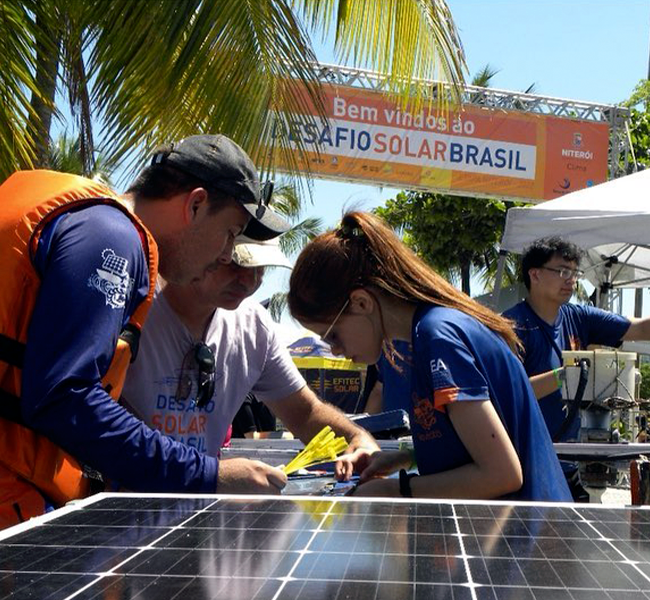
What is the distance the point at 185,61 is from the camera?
6406 mm

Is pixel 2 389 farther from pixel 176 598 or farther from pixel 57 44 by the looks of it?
pixel 57 44

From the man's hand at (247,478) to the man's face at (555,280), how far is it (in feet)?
11.0

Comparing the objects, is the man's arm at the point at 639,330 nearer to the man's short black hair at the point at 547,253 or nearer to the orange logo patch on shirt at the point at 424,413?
the man's short black hair at the point at 547,253

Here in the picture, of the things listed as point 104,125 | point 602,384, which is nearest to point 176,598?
point 602,384

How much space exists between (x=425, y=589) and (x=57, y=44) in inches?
251

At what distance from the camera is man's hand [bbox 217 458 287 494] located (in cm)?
213

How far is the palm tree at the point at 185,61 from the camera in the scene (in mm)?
6227

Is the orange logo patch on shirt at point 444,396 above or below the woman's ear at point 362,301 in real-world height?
below

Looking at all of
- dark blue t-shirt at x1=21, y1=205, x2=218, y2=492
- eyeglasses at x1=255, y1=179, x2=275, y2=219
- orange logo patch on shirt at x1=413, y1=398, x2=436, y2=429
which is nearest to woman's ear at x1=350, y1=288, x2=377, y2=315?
orange logo patch on shirt at x1=413, y1=398, x2=436, y2=429

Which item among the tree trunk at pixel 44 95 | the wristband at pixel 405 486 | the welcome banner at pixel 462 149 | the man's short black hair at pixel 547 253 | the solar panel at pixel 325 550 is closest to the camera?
the solar panel at pixel 325 550

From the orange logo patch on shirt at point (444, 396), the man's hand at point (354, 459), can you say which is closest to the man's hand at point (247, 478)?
the orange logo patch on shirt at point (444, 396)

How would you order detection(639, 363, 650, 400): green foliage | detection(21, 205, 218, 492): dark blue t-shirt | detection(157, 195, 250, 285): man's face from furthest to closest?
1. detection(639, 363, 650, 400): green foliage
2. detection(157, 195, 250, 285): man's face
3. detection(21, 205, 218, 492): dark blue t-shirt

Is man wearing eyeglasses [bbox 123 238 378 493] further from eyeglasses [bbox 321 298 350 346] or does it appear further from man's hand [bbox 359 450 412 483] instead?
eyeglasses [bbox 321 298 350 346]

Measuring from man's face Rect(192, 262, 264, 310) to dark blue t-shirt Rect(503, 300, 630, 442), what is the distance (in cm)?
230
